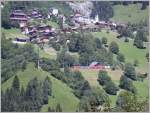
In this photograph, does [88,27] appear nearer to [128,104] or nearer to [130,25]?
[130,25]

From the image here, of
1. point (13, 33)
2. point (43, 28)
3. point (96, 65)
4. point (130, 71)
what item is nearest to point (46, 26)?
point (43, 28)

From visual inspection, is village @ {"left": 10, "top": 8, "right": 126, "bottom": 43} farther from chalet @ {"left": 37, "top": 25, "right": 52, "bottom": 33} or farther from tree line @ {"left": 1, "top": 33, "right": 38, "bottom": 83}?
tree line @ {"left": 1, "top": 33, "right": 38, "bottom": 83}

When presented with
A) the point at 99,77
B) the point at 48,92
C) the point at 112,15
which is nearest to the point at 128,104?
the point at 48,92

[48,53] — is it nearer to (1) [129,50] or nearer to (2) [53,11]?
(1) [129,50]

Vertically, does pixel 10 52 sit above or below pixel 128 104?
below

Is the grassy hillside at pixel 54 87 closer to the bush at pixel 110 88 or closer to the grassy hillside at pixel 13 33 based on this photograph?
the bush at pixel 110 88

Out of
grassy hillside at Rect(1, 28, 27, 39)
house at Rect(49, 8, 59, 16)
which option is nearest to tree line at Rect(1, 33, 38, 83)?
grassy hillside at Rect(1, 28, 27, 39)

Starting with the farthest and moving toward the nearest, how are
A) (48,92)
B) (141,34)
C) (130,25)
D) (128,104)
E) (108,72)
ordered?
(130,25), (141,34), (108,72), (48,92), (128,104)
